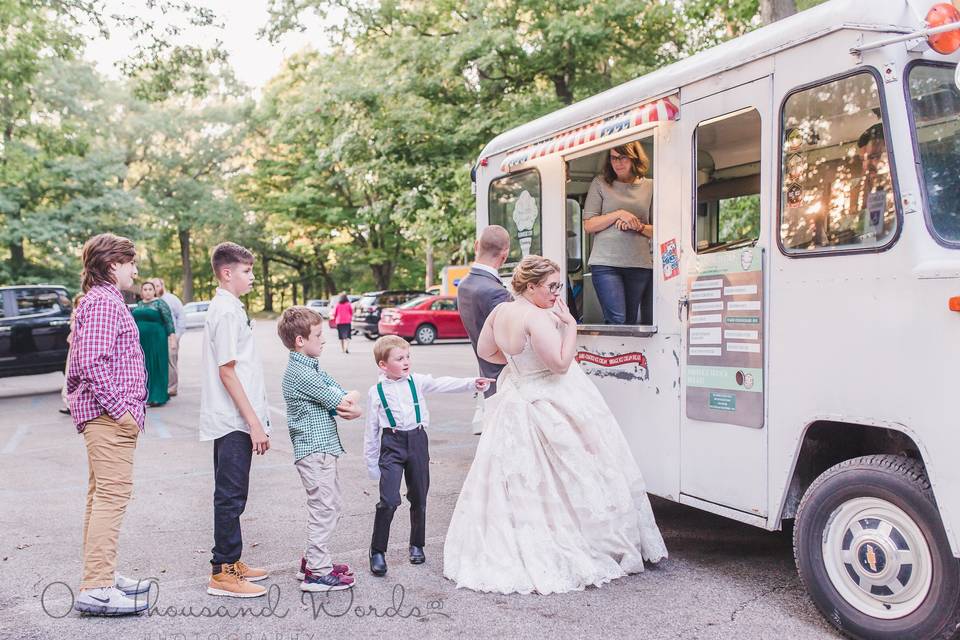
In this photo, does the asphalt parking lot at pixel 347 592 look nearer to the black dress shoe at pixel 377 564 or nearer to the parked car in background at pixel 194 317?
the black dress shoe at pixel 377 564

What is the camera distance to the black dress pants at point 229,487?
4508 mm

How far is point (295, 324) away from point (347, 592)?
145cm

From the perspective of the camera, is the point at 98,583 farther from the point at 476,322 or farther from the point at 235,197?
the point at 235,197

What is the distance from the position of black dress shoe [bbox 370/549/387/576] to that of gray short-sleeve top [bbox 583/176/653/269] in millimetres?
2500

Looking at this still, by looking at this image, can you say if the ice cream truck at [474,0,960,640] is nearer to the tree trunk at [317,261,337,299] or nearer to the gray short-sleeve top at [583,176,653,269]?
the gray short-sleeve top at [583,176,653,269]

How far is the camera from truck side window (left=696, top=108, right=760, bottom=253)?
4.65 metres

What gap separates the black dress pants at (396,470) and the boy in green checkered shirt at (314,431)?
29cm

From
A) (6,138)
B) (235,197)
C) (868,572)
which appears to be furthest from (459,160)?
(235,197)

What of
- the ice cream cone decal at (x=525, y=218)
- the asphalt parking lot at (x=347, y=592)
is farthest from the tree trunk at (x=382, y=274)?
the ice cream cone decal at (x=525, y=218)

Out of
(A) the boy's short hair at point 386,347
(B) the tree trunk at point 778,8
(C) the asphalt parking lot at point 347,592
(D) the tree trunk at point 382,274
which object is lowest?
(C) the asphalt parking lot at point 347,592

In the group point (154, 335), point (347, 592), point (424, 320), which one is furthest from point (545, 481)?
point (424, 320)

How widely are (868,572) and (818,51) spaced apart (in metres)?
2.39

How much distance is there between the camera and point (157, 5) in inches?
665

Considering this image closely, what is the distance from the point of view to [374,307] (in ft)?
94.9
